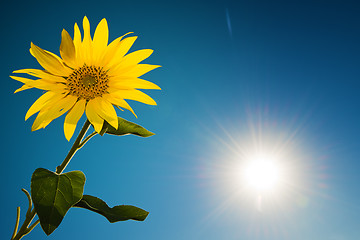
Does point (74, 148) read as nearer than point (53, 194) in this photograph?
No

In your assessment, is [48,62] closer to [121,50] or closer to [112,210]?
[121,50]

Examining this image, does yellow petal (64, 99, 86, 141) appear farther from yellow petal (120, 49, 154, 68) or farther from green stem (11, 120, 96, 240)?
yellow petal (120, 49, 154, 68)

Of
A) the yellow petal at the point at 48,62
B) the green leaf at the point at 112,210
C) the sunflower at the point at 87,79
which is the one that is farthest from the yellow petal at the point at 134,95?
the green leaf at the point at 112,210

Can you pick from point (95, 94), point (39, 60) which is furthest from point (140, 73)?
point (39, 60)

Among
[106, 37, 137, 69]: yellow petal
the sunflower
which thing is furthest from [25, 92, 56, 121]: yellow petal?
[106, 37, 137, 69]: yellow petal

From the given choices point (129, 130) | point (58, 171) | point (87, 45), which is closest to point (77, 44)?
point (87, 45)

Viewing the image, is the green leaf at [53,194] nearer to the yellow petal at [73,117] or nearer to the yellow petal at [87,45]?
the yellow petal at [73,117]
